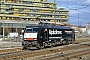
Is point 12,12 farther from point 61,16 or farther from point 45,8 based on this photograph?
point 61,16

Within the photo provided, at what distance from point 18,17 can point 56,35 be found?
7922 centimetres

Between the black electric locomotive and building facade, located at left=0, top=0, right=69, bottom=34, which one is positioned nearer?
the black electric locomotive

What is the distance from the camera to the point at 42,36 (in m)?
29.9

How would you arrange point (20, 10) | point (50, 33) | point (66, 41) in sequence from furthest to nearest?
point (20, 10) < point (66, 41) < point (50, 33)

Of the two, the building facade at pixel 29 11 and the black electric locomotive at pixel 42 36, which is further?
the building facade at pixel 29 11

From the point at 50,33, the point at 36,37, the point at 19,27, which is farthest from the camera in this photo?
the point at 19,27

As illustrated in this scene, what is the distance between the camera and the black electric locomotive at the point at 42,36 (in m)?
28.6

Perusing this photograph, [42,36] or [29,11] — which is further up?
[42,36]

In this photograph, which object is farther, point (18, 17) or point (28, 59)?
point (18, 17)

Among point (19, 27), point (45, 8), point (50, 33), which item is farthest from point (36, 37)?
point (45, 8)

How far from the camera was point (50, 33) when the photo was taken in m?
32.5

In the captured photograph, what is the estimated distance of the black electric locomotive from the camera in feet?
94.0

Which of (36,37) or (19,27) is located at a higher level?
(36,37)

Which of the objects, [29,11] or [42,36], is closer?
[42,36]
